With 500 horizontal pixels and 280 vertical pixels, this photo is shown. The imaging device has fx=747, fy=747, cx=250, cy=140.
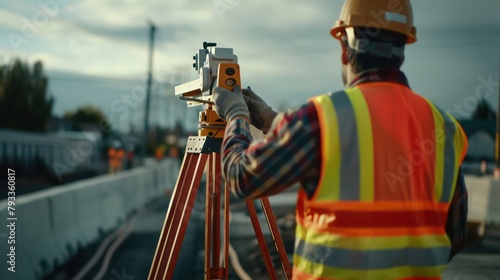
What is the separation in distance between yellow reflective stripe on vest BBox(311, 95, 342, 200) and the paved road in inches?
235

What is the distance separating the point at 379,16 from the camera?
2.72 metres

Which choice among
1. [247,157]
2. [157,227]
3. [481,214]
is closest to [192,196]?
[247,157]

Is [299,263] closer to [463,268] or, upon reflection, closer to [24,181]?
[463,268]

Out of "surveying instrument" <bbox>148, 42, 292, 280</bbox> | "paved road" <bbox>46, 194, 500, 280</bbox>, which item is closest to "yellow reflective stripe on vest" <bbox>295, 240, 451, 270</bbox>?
"surveying instrument" <bbox>148, 42, 292, 280</bbox>

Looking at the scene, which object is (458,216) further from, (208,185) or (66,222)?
(66,222)

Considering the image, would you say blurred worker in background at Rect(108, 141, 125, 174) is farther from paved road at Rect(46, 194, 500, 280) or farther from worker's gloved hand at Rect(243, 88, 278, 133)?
worker's gloved hand at Rect(243, 88, 278, 133)

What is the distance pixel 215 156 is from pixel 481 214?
12387 mm

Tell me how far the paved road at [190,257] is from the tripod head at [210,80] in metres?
4.93

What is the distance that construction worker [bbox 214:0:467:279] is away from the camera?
2504mm

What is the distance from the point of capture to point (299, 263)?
2.64m

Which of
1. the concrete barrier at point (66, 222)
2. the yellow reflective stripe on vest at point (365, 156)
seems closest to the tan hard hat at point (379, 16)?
the yellow reflective stripe on vest at point (365, 156)

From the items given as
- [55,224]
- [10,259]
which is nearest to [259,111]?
[10,259]

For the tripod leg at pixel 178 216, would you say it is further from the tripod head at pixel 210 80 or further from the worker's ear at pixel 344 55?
the worker's ear at pixel 344 55

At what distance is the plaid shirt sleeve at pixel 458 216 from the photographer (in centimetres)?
281
